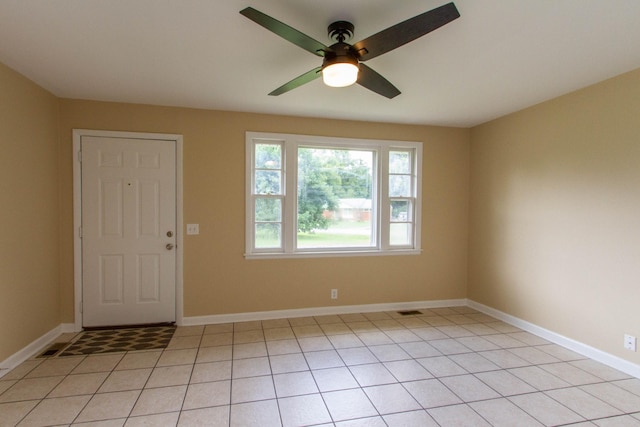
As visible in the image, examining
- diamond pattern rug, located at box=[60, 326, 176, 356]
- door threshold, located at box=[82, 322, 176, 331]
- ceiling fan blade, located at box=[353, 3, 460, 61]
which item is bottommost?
diamond pattern rug, located at box=[60, 326, 176, 356]

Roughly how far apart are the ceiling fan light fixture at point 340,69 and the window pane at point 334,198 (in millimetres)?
2091

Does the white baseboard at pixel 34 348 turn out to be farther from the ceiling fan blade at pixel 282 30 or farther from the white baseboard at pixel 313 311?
the ceiling fan blade at pixel 282 30

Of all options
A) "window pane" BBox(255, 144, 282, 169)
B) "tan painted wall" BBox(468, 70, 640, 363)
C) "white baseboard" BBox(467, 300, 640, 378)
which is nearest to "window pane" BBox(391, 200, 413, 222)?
"tan painted wall" BBox(468, 70, 640, 363)

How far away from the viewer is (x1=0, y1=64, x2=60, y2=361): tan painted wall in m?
2.59

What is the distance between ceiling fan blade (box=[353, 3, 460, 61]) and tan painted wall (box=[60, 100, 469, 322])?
7.14 ft

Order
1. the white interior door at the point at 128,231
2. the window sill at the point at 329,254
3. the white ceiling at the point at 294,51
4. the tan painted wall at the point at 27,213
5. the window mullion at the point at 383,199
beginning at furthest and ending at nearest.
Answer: the window mullion at the point at 383,199 → the window sill at the point at 329,254 → the white interior door at the point at 128,231 → the tan painted wall at the point at 27,213 → the white ceiling at the point at 294,51

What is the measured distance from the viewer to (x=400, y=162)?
4.37 meters

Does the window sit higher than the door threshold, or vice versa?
the window

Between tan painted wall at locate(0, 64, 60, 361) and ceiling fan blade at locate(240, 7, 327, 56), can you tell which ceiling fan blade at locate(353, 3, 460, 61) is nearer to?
ceiling fan blade at locate(240, 7, 327, 56)

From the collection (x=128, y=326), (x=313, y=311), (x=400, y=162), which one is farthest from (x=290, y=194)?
(x=128, y=326)

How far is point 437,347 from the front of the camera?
10.3ft

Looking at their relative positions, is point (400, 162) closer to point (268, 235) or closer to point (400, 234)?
point (400, 234)

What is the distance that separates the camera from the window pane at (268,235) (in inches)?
154

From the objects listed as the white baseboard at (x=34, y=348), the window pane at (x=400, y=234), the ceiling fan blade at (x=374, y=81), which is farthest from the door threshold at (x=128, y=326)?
the ceiling fan blade at (x=374, y=81)
